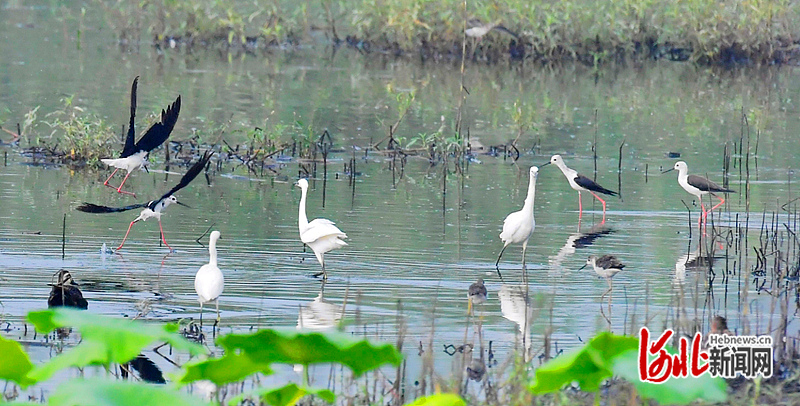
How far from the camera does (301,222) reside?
375 inches

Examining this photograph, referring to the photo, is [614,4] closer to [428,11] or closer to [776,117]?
[428,11]

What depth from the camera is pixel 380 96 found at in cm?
2234

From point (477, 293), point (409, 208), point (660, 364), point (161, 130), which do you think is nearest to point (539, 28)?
point (409, 208)

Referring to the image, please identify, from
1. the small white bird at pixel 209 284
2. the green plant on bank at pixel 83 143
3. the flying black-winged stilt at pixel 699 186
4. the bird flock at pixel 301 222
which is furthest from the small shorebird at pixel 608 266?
the green plant on bank at pixel 83 143

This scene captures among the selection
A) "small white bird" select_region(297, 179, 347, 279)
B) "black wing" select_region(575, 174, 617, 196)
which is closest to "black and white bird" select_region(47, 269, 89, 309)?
"small white bird" select_region(297, 179, 347, 279)

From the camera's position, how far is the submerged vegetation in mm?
28906

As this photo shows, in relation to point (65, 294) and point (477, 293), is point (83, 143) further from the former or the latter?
point (477, 293)

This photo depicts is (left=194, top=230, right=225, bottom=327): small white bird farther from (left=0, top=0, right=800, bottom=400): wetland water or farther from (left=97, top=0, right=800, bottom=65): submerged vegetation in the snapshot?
(left=97, top=0, right=800, bottom=65): submerged vegetation

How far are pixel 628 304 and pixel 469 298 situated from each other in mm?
1031

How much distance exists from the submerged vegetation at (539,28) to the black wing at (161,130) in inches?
671

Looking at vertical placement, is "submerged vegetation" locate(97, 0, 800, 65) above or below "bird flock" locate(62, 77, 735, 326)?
above

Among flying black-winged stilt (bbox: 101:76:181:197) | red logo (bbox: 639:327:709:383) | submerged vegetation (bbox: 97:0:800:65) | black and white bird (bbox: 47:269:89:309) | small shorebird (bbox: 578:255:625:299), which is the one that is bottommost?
black and white bird (bbox: 47:269:89:309)

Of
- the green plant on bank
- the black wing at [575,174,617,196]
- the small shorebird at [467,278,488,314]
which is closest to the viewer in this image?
the small shorebird at [467,278,488,314]

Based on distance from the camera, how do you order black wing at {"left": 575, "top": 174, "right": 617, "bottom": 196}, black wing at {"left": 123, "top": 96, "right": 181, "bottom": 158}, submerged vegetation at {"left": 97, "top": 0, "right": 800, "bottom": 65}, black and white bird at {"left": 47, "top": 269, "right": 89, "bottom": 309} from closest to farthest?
black and white bird at {"left": 47, "top": 269, "right": 89, "bottom": 309} < black wing at {"left": 123, "top": 96, "right": 181, "bottom": 158} < black wing at {"left": 575, "top": 174, "right": 617, "bottom": 196} < submerged vegetation at {"left": 97, "top": 0, "right": 800, "bottom": 65}
